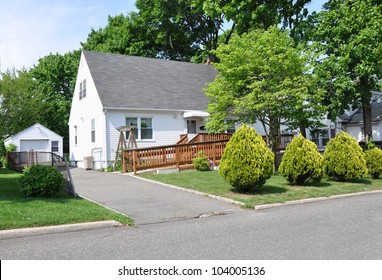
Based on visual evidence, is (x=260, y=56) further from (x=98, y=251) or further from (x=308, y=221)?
(x=98, y=251)

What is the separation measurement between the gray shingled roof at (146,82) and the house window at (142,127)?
0.92m

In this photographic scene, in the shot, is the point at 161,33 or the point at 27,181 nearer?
the point at 27,181

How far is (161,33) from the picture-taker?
36250 millimetres

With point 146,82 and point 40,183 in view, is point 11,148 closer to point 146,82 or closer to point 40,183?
point 146,82

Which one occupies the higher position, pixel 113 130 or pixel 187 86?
pixel 187 86

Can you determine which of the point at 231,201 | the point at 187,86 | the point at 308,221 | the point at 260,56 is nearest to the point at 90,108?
the point at 187,86

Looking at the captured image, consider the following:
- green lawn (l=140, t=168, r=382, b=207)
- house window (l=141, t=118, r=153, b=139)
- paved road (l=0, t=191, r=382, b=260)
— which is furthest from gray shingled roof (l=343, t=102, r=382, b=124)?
paved road (l=0, t=191, r=382, b=260)

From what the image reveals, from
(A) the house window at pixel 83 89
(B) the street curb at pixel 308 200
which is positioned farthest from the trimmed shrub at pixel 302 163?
(A) the house window at pixel 83 89

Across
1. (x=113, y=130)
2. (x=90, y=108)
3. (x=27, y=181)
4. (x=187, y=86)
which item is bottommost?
(x=27, y=181)

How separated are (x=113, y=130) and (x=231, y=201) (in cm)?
1253

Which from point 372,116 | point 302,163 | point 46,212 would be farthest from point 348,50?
point 46,212

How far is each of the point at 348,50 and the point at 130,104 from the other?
12.0 m

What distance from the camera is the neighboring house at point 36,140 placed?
95.9ft

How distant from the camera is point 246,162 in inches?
415
